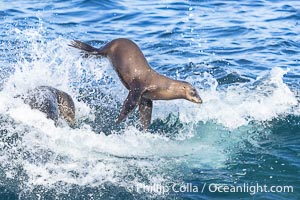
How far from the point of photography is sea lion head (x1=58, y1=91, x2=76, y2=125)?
9109 mm

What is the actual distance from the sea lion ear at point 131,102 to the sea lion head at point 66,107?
1.06m

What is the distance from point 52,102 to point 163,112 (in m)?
1.73

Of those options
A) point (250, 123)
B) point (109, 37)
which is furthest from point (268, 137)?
point (109, 37)

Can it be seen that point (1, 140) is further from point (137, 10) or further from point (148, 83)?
point (137, 10)

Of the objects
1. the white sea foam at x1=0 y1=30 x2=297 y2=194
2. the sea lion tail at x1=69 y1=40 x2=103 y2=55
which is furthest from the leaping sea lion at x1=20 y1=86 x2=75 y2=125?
the sea lion tail at x1=69 y1=40 x2=103 y2=55

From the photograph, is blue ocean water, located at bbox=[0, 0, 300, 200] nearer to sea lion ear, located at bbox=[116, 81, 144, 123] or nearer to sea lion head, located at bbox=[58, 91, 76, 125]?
sea lion head, located at bbox=[58, 91, 76, 125]

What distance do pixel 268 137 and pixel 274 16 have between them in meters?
7.14

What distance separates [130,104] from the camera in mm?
8336

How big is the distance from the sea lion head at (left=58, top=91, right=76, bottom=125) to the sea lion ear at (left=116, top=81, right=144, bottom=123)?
3.47 feet

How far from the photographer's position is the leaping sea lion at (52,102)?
8773 millimetres

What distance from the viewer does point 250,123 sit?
Answer: 9.09 meters

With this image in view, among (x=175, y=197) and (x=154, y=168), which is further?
(x=154, y=168)

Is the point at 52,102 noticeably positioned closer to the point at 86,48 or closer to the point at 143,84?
the point at 86,48

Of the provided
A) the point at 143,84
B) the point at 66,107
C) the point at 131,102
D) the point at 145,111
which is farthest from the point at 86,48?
the point at 131,102
